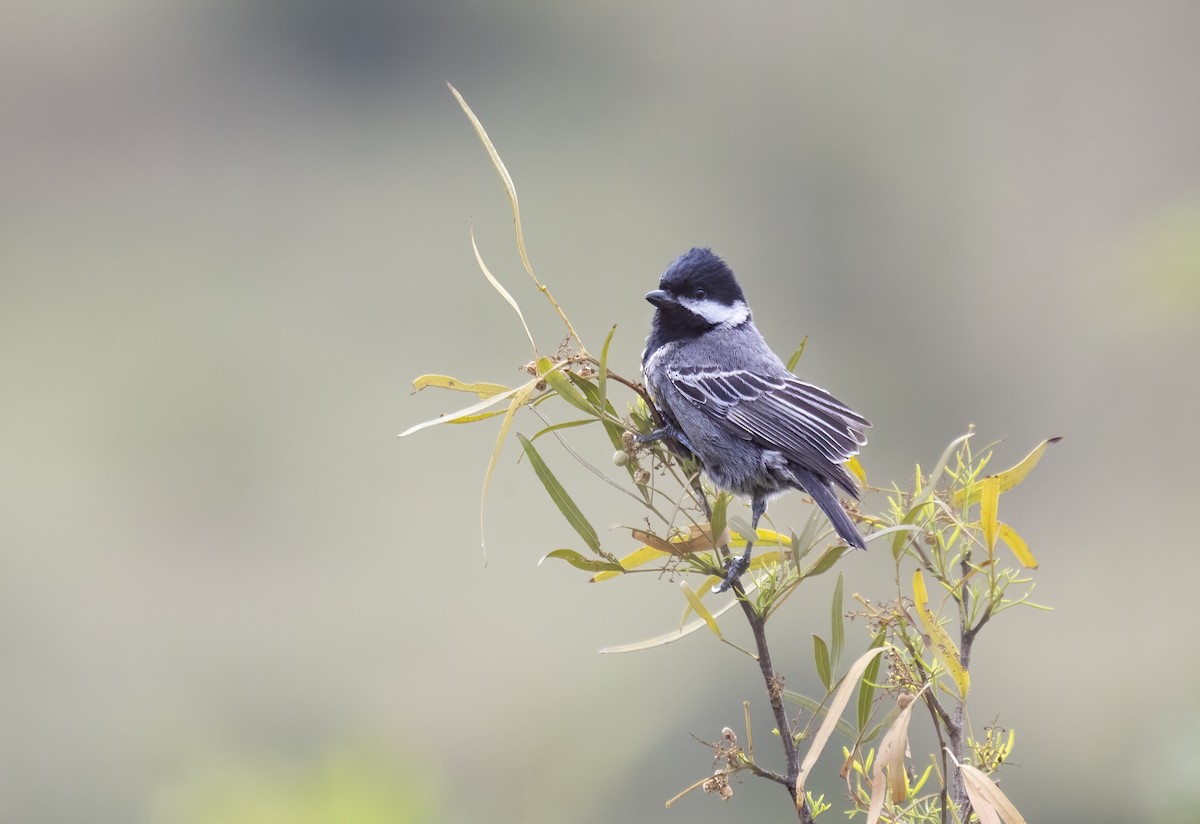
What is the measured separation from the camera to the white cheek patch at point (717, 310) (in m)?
1.29

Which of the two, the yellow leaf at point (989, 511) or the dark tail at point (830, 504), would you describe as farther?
the dark tail at point (830, 504)

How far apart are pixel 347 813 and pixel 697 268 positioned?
4.49 feet

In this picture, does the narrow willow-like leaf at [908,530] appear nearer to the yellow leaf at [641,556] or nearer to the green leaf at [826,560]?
the green leaf at [826,560]

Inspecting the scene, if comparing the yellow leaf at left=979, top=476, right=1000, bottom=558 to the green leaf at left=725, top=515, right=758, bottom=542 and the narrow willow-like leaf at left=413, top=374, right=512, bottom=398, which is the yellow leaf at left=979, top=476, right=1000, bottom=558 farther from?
the narrow willow-like leaf at left=413, top=374, right=512, bottom=398

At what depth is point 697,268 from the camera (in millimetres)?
1266

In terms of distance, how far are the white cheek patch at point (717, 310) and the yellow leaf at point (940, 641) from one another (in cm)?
71

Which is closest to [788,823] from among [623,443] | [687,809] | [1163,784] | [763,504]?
[687,809]

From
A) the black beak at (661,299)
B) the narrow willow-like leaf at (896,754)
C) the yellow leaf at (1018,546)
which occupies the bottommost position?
the narrow willow-like leaf at (896,754)

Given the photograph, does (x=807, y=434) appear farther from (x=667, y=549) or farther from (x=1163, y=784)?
(x=1163, y=784)

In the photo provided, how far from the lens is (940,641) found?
60 centimetres

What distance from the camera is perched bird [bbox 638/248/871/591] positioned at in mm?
1077

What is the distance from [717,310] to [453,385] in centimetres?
65

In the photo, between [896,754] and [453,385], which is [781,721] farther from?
[453,385]

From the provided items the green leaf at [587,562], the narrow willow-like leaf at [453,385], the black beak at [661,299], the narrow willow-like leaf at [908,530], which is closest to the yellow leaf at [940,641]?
the narrow willow-like leaf at [908,530]
